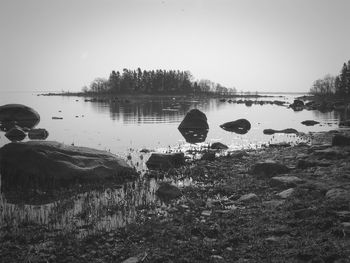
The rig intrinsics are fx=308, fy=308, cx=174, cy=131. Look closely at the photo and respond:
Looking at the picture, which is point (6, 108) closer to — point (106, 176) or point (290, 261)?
point (106, 176)

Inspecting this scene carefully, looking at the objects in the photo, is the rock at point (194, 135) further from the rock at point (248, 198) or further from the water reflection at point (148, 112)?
the rock at point (248, 198)

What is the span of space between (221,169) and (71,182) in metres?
6.81

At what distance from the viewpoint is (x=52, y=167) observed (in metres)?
12.8

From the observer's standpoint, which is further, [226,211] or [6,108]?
[6,108]

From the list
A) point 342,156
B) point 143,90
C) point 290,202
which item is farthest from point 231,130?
point 143,90

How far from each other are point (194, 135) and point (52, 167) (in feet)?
60.9

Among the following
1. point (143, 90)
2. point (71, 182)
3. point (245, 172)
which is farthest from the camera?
point (143, 90)

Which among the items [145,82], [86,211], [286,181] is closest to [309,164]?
[286,181]

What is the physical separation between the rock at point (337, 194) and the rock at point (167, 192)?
4.75 m

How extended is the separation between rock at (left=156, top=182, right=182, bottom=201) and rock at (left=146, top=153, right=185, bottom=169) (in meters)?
4.44

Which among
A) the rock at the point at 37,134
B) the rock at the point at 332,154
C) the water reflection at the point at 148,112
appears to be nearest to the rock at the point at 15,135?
the rock at the point at 37,134

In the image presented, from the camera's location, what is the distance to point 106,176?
13.1 metres

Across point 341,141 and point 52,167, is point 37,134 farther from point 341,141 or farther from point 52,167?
point 341,141

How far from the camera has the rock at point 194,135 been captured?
26906mm
